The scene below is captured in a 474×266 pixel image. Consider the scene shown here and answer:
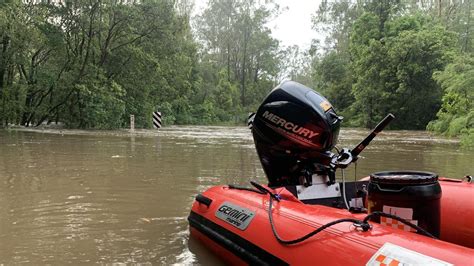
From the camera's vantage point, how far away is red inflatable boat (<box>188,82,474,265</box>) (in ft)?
6.42

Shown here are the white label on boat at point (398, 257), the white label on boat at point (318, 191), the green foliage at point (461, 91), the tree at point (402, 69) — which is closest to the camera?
the white label on boat at point (398, 257)

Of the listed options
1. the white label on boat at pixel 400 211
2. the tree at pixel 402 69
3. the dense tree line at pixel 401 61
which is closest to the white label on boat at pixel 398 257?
the white label on boat at pixel 400 211

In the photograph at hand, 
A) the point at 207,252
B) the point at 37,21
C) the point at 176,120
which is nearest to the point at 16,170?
the point at 207,252

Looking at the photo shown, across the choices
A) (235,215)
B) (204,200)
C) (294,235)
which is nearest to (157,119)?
(204,200)

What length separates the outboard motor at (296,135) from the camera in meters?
3.26

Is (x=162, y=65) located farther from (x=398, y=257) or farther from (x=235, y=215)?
(x=398, y=257)

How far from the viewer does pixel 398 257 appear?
1770mm

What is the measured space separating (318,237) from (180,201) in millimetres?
2865

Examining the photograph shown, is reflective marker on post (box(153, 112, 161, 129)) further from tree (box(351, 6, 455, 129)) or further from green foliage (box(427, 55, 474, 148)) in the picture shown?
tree (box(351, 6, 455, 129))

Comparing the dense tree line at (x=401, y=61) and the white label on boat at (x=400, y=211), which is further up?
the dense tree line at (x=401, y=61)

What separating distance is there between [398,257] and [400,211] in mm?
439

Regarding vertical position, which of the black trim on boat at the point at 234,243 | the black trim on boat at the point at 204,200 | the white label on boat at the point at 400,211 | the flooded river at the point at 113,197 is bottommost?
the flooded river at the point at 113,197

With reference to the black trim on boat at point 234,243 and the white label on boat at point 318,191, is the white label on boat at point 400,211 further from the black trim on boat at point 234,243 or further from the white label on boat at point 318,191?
the white label on boat at point 318,191

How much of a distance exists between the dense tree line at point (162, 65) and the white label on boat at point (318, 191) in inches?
361
